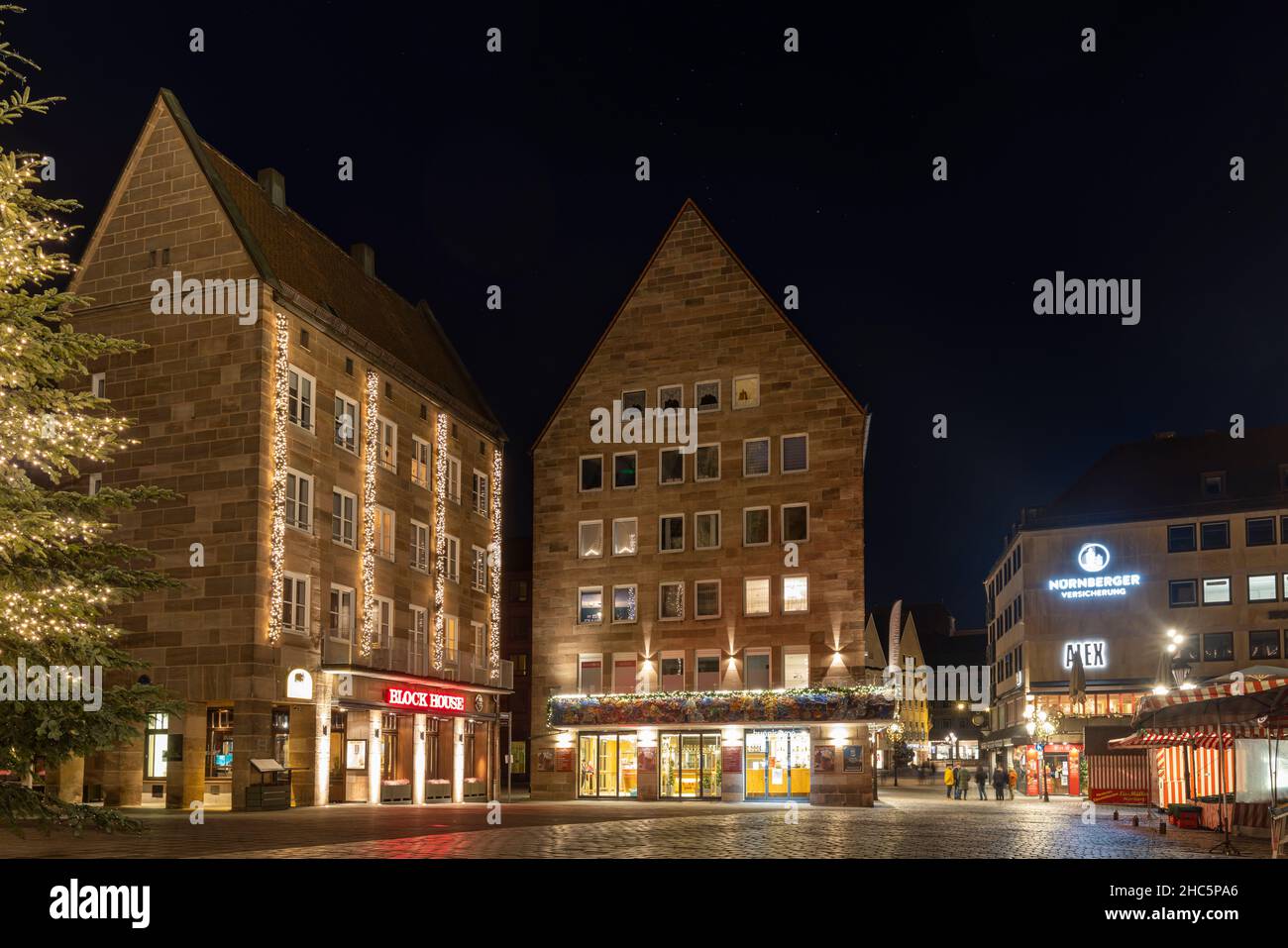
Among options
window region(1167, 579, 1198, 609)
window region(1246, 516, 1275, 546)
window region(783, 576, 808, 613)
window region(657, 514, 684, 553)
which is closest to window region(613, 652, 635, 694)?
window region(657, 514, 684, 553)

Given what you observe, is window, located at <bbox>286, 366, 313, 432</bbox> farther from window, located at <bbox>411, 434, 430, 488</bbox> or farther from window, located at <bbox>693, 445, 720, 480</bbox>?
window, located at <bbox>693, 445, 720, 480</bbox>

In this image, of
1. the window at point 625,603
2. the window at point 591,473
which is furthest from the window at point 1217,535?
the window at point 591,473

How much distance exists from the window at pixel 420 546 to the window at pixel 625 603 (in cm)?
757

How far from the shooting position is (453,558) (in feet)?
185

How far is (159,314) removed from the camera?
144 feet

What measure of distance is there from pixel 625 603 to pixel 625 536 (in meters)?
2.67

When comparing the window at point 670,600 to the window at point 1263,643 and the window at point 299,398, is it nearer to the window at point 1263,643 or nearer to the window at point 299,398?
the window at point 299,398

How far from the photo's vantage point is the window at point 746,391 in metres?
54.3

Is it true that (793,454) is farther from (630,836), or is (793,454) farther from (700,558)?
(630,836)

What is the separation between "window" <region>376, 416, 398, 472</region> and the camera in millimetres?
50125

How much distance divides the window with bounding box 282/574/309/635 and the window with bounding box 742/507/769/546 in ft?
56.8
